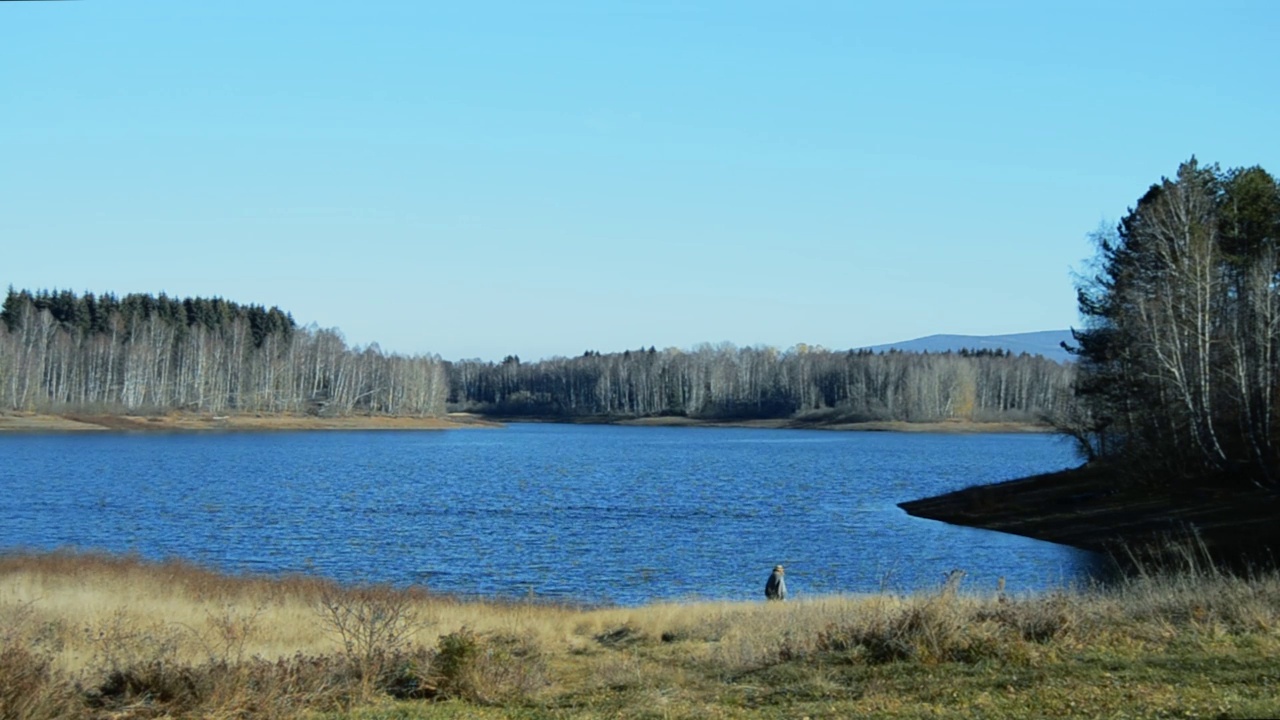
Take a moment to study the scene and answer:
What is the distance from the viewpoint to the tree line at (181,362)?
13162 cm

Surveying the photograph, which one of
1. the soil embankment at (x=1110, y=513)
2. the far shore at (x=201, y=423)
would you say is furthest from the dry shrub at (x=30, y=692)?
the far shore at (x=201, y=423)

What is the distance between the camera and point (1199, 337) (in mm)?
42375

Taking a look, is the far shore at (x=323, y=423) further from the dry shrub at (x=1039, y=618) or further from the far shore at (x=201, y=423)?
the dry shrub at (x=1039, y=618)

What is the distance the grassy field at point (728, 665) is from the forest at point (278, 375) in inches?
3896

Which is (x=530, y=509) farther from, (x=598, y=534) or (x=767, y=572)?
(x=767, y=572)

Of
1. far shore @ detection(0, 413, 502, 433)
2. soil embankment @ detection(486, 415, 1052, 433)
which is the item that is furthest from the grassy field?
soil embankment @ detection(486, 415, 1052, 433)

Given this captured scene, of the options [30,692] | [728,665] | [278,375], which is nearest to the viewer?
[30,692]

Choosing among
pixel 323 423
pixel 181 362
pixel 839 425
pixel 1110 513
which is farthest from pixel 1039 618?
pixel 839 425

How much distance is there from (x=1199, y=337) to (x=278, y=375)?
127149mm

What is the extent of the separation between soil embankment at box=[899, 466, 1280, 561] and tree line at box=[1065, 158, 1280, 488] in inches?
64.8

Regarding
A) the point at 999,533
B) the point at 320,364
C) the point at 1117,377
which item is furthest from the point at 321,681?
the point at 320,364

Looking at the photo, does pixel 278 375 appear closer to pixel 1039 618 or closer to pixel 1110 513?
pixel 1110 513

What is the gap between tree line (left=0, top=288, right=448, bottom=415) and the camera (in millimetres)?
131625

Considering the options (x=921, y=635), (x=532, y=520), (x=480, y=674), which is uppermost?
(x=921, y=635)
